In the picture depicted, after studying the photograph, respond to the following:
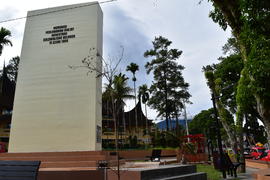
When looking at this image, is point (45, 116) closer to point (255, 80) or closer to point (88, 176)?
point (88, 176)

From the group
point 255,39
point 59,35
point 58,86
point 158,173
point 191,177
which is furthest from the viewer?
point 59,35

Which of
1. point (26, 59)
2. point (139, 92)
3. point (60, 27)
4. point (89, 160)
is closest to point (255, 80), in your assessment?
point (89, 160)

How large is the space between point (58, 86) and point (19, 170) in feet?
29.8

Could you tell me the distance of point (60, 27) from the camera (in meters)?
12.8

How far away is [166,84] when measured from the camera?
3278 centimetres

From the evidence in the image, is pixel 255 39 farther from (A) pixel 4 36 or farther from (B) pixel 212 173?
(A) pixel 4 36

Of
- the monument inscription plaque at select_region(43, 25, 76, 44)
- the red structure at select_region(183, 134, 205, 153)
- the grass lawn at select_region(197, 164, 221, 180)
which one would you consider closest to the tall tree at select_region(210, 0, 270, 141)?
the grass lawn at select_region(197, 164, 221, 180)

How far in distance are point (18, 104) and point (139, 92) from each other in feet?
87.9

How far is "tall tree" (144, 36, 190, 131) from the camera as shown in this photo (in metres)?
32.4

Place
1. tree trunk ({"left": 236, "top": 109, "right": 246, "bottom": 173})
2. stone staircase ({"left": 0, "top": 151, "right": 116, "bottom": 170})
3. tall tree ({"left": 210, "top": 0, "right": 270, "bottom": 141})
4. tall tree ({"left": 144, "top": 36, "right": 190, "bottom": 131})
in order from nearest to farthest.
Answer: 1. tall tree ({"left": 210, "top": 0, "right": 270, "bottom": 141})
2. stone staircase ({"left": 0, "top": 151, "right": 116, "bottom": 170})
3. tree trunk ({"left": 236, "top": 109, "right": 246, "bottom": 173})
4. tall tree ({"left": 144, "top": 36, "right": 190, "bottom": 131})

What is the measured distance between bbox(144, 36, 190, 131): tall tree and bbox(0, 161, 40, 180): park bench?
96.0 ft

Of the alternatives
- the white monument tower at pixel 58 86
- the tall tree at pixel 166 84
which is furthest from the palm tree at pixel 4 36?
the tall tree at pixel 166 84

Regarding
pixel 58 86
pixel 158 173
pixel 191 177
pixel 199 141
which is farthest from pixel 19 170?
pixel 199 141

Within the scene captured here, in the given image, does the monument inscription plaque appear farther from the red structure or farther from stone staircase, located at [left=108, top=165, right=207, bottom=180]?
the red structure
